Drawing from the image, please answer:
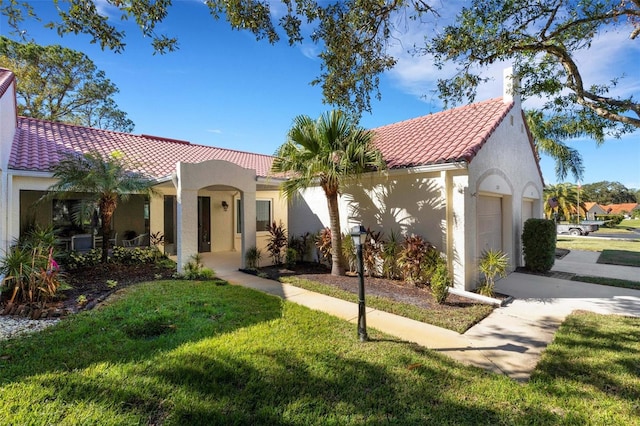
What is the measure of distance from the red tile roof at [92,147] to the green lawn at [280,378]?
8.03 metres

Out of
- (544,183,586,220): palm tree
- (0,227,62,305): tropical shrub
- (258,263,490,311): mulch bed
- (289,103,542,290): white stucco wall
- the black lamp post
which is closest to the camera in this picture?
the black lamp post

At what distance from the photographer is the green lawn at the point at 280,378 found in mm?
3328

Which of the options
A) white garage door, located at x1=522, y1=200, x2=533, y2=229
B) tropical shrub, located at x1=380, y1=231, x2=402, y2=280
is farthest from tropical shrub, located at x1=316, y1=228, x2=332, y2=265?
white garage door, located at x1=522, y1=200, x2=533, y2=229

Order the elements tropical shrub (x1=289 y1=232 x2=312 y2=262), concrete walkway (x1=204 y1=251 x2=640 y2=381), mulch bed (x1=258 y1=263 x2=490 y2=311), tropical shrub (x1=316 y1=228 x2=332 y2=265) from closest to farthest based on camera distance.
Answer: concrete walkway (x1=204 y1=251 x2=640 y2=381) → mulch bed (x1=258 y1=263 x2=490 y2=311) → tropical shrub (x1=316 y1=228 x2=332 y2=265) → tropical shrub (x1=289 y1=232 x2=312 y2=262)

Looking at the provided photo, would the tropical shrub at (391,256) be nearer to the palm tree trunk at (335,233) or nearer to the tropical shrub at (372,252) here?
the tropical shrub at (372,252)

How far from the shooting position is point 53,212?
481 inches

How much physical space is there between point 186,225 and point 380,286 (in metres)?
6.63

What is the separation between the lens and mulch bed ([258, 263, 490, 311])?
747 cm

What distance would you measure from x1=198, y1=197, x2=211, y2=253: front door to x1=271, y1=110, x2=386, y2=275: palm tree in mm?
7107

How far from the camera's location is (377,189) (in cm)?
1055

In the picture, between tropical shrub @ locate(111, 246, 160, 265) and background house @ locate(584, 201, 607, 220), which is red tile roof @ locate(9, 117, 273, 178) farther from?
background house @ locate(584, 201, 607, 220)

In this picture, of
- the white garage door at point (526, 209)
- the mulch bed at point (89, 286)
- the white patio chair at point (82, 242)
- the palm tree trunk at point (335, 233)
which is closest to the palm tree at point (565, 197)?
the white garage door at point (526, 209)

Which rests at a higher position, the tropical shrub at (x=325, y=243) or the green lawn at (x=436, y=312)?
the tropical shrub at (x=325, y=243)

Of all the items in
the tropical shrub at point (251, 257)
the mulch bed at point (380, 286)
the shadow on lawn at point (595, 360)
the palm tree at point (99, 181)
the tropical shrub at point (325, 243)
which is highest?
the palm tree at point (99, 181)
